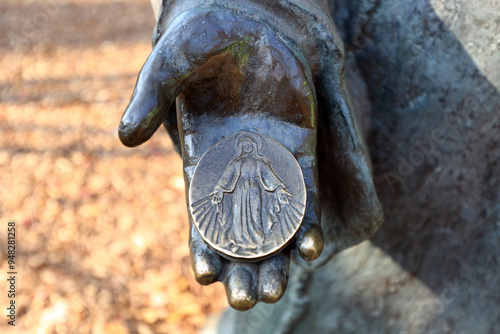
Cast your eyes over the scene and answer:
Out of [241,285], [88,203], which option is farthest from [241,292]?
[88,203]

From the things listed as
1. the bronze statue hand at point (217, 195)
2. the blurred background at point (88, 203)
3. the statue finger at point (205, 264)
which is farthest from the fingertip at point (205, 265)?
the blurred background at point (88, 203)

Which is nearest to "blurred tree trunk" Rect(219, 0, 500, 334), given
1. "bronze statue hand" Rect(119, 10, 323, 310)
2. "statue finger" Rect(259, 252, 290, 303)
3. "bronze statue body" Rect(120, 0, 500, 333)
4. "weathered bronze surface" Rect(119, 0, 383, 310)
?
"bronze statue body" Rect(120, 0, 500, 333)

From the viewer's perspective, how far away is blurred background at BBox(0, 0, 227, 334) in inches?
123

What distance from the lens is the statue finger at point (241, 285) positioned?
1038 millimetres

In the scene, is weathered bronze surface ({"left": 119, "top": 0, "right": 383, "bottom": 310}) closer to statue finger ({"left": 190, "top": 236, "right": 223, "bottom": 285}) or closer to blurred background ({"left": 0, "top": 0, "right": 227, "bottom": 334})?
statue finger ({"left": 190, "top": 236, "right": 223, "bottom": 285})

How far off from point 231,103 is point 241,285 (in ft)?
1.37

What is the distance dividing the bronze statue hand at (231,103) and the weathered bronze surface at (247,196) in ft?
0.08

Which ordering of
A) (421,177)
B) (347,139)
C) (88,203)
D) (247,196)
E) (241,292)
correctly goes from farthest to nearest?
1. (88,203)
2. (421,177)
3. (347,139)
4. (247,196)
5. (241,292)

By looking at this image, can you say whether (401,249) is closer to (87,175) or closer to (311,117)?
(311,117)

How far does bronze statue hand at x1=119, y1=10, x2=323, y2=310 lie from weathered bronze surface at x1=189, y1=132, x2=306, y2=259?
26 millimetres

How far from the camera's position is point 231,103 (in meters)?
1.20

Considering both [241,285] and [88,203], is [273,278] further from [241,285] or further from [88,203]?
[88,203]

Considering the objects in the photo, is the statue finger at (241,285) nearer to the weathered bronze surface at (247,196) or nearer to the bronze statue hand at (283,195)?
the weathered bronze surface at (247,196)

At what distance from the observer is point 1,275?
10.7 ft
